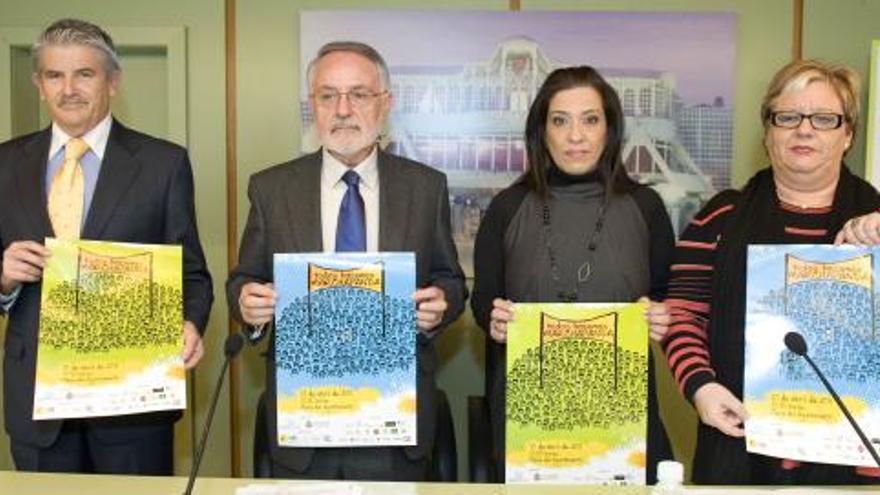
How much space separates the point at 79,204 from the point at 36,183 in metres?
0.12

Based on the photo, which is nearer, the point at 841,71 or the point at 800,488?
the point at 800,488

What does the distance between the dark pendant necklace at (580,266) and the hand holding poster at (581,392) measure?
280 millimetres

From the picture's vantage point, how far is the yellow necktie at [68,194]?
2010 mm

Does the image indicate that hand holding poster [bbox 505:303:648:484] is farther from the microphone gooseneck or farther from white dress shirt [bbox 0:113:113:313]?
white dress shirt [bbox 0:113:113:313]

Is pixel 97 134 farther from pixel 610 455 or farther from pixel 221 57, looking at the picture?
pixel 610 455

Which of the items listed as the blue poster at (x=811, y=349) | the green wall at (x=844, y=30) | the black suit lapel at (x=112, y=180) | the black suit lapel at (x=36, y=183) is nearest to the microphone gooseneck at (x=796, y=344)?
the blue poster at (x=811, y=349)

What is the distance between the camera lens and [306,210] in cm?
204

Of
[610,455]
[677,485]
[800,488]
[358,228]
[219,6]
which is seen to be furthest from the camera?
[219,6]

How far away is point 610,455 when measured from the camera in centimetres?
177

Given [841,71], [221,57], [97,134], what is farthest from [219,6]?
[841,71]

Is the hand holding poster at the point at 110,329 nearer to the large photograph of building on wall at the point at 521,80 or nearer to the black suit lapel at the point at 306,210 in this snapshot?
the black suit lapel at the point at 306,210

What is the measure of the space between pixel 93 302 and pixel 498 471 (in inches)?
41.4

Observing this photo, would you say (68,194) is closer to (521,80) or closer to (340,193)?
(340,193)

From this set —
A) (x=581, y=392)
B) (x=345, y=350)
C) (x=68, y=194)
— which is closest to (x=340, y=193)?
(x=345, y=350)
